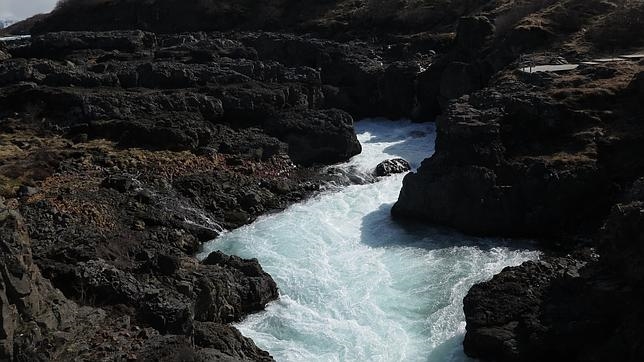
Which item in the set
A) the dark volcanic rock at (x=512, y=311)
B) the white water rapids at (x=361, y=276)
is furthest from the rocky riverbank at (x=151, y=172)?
the dark volcanic rock at (x=512, y=311)

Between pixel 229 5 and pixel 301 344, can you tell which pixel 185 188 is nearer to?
pixel 301 344

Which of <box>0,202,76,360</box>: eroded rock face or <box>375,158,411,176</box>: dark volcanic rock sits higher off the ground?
<box>0,202,76,360</box>: eroded rock face

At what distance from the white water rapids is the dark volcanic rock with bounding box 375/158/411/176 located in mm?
1580

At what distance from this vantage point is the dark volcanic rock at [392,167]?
1538 inches

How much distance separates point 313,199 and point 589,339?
60.5 ft

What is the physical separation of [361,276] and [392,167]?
14.0m

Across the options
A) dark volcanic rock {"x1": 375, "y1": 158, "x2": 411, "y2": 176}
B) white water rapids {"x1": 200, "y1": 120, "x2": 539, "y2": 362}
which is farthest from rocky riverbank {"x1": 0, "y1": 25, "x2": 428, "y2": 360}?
dark volcanic rock {"x1": 375, "y1": 158, "x2": 411, "y2": 176}

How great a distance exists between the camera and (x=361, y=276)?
2656 centimetres

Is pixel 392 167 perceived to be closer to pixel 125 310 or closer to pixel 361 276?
pixel 361 276

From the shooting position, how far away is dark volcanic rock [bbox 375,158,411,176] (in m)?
39.1

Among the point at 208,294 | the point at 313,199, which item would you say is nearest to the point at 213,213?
the point at 313,199

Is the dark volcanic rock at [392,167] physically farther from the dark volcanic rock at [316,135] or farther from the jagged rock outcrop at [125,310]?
the jagged rock outcrop at [125,310]

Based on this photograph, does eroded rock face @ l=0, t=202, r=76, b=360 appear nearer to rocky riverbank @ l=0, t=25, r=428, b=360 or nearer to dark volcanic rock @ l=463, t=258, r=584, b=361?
rocky riverbank @ l=0, t=25, r=428, b=360

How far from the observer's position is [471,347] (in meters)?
20.5
